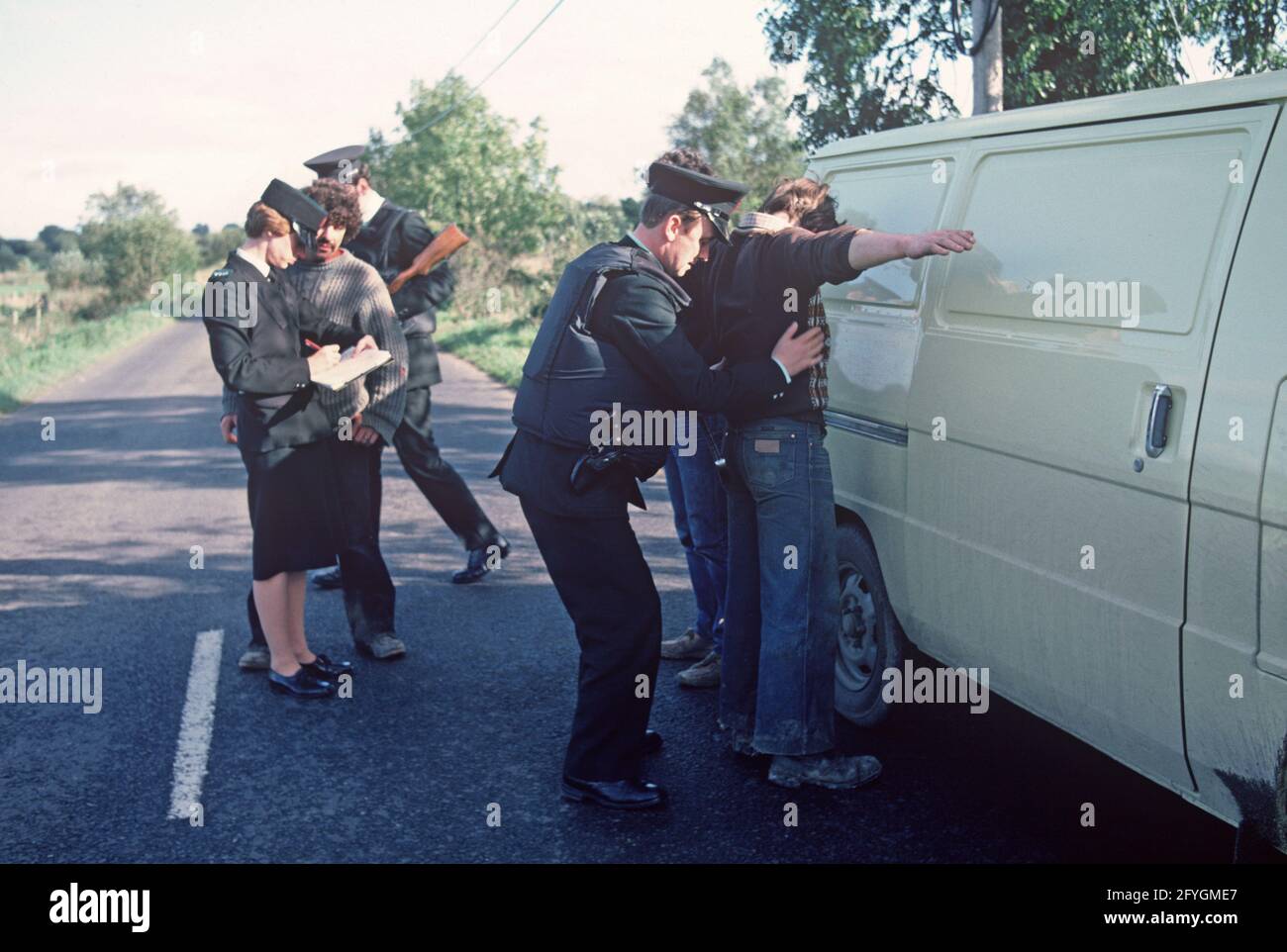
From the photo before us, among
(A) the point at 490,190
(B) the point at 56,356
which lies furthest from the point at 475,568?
(A) the point at 490,190

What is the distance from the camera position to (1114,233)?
329 centimetres

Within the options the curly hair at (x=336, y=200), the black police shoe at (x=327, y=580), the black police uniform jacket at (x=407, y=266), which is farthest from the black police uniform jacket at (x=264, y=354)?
the black police shoe at (x=327, y=580)

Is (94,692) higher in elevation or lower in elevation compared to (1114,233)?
lower

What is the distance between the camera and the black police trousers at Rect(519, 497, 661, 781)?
13.5 ft

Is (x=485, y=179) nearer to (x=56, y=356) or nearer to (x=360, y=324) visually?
(x=56, y=356)

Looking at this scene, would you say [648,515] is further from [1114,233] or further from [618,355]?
[1114,233]

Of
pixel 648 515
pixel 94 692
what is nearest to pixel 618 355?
pixel 94 692

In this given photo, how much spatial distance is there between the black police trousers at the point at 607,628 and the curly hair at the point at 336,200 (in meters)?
1.94

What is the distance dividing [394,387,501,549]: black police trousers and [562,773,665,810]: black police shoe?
2913mm

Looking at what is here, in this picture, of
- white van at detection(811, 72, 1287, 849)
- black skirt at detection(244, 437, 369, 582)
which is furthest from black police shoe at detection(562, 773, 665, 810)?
black skirt at detection(244, 437, 369, 582)

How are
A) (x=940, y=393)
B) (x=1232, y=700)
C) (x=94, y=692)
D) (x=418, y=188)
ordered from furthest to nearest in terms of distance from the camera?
(x=418, y=188), (x=94, y=692), (x=940, y=393), (x=1232, y=700)

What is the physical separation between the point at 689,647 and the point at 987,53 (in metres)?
6.40

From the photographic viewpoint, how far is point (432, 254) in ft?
21.7
